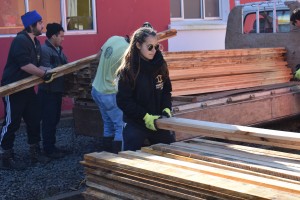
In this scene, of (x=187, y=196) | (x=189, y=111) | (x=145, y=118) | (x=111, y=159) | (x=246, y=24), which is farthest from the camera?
(x=246, y=24)

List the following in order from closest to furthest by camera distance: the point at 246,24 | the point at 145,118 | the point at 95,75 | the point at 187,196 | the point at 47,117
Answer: the point at 187,196 → the point at 145,118 → the point at 95,75 → the point at 47,117 → the point at 246,24

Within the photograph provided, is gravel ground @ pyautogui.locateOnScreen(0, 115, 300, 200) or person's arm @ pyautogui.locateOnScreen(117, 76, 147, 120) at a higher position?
person's arm @ pyautogui.locateOnScreen(117, 76, 147, 120)

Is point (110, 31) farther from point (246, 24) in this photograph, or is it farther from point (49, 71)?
point (49, 71)

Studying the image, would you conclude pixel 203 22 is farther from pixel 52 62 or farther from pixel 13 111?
pixel 13 111

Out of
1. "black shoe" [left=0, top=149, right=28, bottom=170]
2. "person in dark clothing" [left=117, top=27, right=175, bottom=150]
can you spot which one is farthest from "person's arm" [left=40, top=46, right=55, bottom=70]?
"person in dark clothing" [left=117, top=27, right=175, bottom=150]

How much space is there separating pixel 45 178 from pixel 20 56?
1575 mm

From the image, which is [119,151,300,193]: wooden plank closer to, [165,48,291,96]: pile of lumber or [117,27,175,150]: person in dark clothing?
[117,27,175,150]: person in dark clothing

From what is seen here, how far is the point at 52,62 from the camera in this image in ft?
24.8

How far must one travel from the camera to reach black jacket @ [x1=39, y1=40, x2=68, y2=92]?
293 inches

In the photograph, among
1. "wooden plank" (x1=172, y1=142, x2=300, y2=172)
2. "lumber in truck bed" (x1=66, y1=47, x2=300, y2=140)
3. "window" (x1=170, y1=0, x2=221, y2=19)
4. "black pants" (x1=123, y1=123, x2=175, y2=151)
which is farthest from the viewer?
"window" (x1=170, y1=0, x2=221, y2=19)

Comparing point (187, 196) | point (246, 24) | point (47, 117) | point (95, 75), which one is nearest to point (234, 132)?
point (187, 196)

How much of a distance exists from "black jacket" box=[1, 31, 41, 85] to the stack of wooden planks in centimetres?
324

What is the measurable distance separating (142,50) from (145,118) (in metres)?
0.57

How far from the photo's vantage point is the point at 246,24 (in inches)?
368
